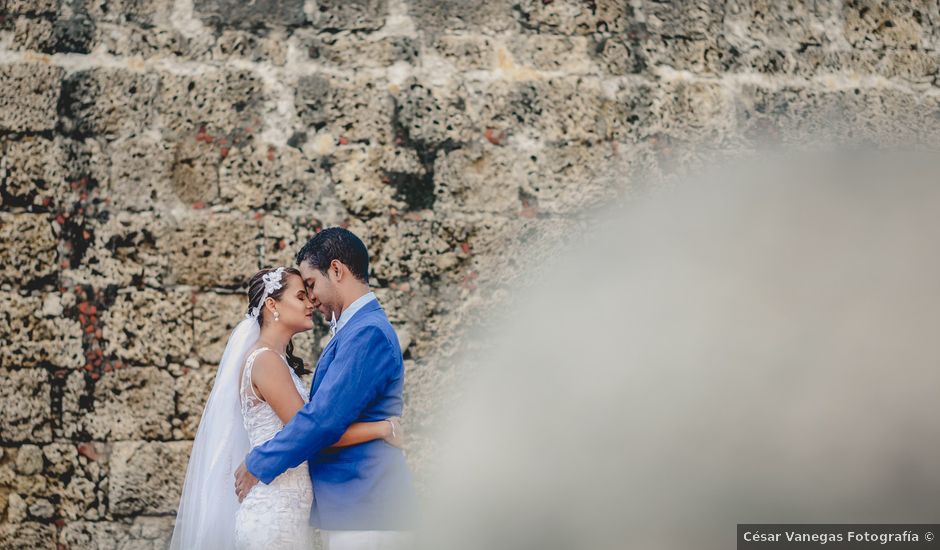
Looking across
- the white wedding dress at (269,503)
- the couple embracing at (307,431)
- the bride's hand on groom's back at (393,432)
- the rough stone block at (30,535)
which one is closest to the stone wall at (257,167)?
the rough stone block at (30,535)

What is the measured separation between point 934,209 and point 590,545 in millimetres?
→ 2276

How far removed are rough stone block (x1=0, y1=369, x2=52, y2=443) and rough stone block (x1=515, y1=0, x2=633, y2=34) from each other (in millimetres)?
2377

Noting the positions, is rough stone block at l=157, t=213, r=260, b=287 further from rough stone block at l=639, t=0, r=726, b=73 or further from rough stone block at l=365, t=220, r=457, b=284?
rough stone block at l=639, t=0, r=726, b=73

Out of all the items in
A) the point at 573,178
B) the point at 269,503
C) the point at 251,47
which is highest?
the point at 251,47

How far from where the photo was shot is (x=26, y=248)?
10.9 feet

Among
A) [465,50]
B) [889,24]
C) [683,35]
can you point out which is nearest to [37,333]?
[465,50]

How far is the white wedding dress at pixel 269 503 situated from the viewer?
2535mm

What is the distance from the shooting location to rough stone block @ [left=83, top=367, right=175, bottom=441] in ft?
10.8

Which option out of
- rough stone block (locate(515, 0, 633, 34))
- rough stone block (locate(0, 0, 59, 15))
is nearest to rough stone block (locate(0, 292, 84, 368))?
rough stone block (locate(0, 0, 59, 15))

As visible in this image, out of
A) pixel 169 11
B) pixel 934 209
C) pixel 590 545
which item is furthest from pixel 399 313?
pixel 934 209

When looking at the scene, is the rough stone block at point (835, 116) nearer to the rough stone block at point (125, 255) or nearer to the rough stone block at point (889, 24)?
the rough stone block at point (889, 24)

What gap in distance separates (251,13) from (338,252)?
54.6 inches

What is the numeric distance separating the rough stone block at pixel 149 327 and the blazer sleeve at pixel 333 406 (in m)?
1.01

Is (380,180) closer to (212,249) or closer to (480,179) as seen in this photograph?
(480,179)
